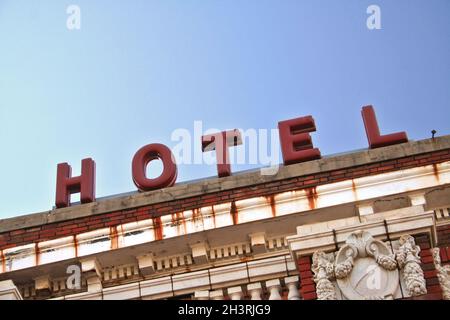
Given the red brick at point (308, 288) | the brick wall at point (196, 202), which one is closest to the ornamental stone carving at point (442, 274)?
the red brick at point (308, 288)

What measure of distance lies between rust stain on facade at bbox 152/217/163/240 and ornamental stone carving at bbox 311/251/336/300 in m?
3.20

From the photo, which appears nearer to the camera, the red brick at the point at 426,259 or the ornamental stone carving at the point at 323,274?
the ornamental stone carving at the point at 323,274

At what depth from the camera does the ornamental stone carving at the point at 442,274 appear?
46.3ft

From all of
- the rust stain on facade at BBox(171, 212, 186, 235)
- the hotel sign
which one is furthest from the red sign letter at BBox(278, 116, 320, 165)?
the rust stain on facade at BBox(171, 212, 186, 235)

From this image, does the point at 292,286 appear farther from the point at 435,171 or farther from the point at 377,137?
the point at 377,137

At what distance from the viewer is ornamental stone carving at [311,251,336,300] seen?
14078mm

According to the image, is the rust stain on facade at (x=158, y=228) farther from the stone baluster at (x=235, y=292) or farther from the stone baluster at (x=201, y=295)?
the stone baluster at (x=235, y=292)

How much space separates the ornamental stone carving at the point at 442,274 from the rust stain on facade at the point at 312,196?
8.32 feet

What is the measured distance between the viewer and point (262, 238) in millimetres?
16766

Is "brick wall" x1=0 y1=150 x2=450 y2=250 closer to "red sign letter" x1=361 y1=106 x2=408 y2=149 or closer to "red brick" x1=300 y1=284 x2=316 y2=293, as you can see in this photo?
"red sign letter" x1=361 y1=106 x2=408 y2=149

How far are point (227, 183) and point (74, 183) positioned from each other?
3613 millimetres
